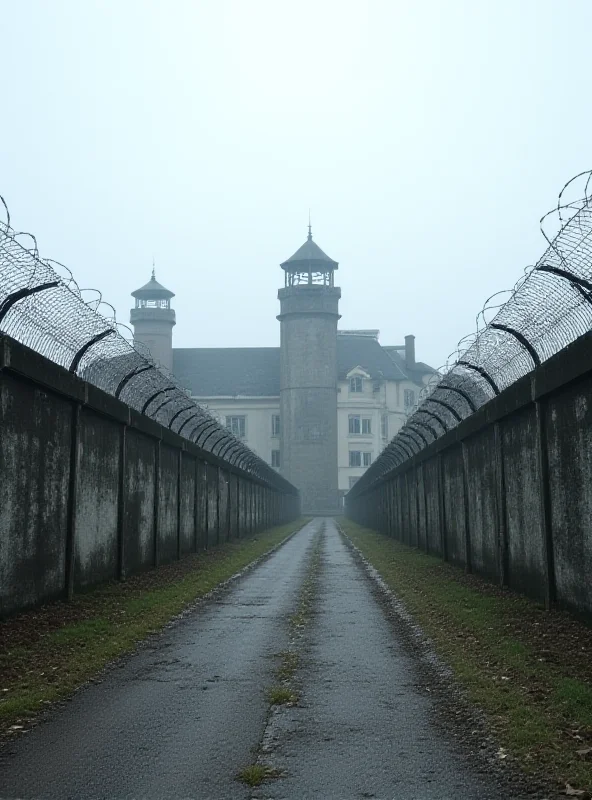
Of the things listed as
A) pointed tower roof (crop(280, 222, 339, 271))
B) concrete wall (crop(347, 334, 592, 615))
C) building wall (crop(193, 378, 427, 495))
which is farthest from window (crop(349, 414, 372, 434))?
concrete wall (crop(347, 334, 592, 615))

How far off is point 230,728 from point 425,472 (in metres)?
18.8

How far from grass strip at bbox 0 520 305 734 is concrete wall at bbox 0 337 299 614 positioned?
0.39 metres

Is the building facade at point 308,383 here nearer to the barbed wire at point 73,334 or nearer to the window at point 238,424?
the window at point 238,424

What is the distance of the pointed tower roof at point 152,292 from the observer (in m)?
88.9

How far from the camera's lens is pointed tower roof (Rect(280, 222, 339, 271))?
81.9 meters

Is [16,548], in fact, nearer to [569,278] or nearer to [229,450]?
[569,278]

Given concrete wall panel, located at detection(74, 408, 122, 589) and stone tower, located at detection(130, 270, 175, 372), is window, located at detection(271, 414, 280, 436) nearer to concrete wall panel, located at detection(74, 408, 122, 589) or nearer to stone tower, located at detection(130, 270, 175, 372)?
stone tower, located at detection(130, 270, 175, 372)

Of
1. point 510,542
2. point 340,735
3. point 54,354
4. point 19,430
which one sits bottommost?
point 340,735

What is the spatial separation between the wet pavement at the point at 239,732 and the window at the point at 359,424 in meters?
75.0

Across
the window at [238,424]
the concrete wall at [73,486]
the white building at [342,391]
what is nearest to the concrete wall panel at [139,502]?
the concrete wall at [73,486]

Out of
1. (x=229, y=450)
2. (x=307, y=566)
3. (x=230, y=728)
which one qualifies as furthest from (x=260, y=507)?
(x=230, y=728)

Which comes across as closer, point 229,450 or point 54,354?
point 54,354

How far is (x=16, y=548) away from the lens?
10.1 metres

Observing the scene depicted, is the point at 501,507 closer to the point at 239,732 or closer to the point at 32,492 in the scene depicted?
the point at 32,492
